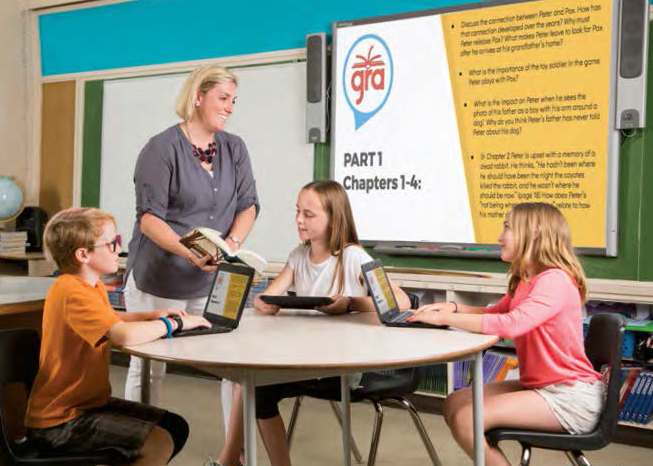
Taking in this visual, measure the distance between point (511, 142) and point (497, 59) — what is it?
409 mm

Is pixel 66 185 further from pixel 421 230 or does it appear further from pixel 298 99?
pixel 421 230

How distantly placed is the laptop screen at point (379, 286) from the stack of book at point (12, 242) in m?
3.61

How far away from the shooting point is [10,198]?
16.1 feet

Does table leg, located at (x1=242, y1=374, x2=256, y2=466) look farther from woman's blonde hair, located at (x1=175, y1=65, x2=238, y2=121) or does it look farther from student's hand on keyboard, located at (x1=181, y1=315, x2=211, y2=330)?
woman's blonde hair, located at (x1=175, y1=65, x2=238, y2=121)

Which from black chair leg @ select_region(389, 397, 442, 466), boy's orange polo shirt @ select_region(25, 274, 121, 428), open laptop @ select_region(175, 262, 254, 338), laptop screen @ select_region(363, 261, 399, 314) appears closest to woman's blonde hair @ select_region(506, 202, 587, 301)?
laptop screen @ select_region(363, 261, 399, 314)

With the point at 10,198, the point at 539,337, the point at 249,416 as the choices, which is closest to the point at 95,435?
the point at 249,416

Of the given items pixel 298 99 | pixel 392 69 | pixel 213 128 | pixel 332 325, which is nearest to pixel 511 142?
pixel 392 69

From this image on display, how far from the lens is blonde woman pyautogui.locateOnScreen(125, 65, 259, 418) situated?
2.56m

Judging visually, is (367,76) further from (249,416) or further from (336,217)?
(249,416)

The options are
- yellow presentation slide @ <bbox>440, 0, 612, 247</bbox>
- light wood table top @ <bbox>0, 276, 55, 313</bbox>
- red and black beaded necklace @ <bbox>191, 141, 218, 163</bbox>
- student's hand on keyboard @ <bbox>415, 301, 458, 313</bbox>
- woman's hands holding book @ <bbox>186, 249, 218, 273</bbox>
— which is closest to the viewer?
student's hand on keyboard @ <bbox>415, 301, 458, 313</bbox>

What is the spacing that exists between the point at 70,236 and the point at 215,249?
0.50 metres

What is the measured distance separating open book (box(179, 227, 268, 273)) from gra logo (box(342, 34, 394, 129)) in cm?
185

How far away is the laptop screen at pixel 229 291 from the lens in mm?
1948

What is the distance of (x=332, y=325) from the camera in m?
2.10
